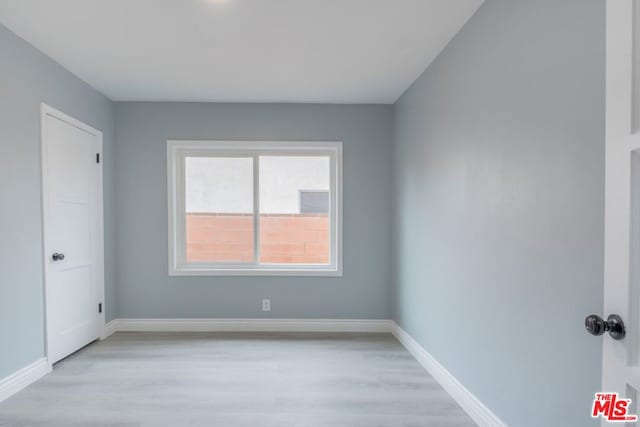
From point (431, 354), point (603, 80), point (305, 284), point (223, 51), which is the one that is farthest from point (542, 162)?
point (305, 284)

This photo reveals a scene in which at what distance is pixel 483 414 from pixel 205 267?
9.68ft

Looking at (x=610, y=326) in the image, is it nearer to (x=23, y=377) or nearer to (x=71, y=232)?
(x=23, y=377)

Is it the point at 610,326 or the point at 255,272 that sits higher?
the point at 610,326

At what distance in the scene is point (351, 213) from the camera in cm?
401

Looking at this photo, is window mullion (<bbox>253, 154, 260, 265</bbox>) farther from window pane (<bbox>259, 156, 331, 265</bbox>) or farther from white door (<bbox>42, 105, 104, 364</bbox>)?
white door (<bbox>42, 105, 104, 364</bbox>)

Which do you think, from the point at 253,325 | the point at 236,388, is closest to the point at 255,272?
the point at 253,325

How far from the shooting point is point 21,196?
2564 mm

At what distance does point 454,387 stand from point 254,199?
262 centimetres

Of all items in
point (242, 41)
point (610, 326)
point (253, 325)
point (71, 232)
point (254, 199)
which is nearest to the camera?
point (610, 326)

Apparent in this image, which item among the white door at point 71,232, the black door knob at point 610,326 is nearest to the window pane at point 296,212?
the white door at point 71,232

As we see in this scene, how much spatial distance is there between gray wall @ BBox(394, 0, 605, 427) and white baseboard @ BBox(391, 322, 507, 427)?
61 millimetres

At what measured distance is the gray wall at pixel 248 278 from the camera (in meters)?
3.92

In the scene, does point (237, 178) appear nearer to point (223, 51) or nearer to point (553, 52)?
point (223, 51)

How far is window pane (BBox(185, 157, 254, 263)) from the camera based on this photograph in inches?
159
